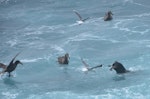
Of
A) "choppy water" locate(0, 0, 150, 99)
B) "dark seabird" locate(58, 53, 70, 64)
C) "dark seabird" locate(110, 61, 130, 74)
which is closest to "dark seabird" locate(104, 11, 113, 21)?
"choppy water" locate(0, 0, 150, 99)

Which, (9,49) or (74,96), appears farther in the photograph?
(9,49)

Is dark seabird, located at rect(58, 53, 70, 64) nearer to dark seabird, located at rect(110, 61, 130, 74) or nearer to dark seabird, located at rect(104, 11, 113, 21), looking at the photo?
dark seabird, located at rect(110, 61, 130, 74)

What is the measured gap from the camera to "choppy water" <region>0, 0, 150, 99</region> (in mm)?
28875

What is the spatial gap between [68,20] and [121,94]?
18664 mm

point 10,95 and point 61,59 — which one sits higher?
point 61,59

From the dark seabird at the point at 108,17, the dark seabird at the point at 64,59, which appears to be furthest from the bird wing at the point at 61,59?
the dark seabird at the point at 108,17

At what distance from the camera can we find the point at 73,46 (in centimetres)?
3712

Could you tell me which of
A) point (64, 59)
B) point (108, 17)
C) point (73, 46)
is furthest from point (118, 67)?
point (108, 17)

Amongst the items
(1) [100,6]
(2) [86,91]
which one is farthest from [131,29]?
(2) [86,91]

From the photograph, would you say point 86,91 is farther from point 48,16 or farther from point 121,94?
point 48,16

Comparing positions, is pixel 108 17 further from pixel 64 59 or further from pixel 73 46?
pixel 64 59

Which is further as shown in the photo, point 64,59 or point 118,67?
point 64,59

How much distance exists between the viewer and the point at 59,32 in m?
41.3

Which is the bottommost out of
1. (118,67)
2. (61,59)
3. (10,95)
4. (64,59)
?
(10,95)
